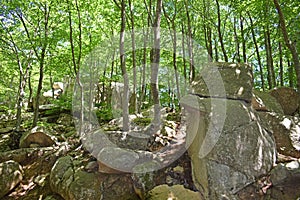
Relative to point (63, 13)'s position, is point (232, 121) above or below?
below

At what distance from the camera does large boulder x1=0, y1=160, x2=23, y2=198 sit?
6.13 m

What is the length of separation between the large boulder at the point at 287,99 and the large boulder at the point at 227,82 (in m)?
2.60

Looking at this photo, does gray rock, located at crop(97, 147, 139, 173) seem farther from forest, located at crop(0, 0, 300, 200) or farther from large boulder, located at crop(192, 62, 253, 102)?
large boulder, located at crop(192, 62, 253, 102)

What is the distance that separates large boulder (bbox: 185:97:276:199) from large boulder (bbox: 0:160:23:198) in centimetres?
498

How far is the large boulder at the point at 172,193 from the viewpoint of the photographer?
434cm

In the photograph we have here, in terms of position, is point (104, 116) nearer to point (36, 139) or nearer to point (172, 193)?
point (36, 139)

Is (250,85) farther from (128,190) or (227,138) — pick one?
(128,190)

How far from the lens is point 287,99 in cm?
736

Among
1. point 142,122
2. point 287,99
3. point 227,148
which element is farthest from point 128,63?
point 227,148

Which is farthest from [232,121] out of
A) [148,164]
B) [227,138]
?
[148,164]

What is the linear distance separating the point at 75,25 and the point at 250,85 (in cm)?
907

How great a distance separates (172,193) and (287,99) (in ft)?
17.2

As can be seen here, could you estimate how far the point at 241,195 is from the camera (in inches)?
164

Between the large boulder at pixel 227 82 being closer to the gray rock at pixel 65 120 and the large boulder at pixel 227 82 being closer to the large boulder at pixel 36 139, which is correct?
the large boulder at pixel 36 139
